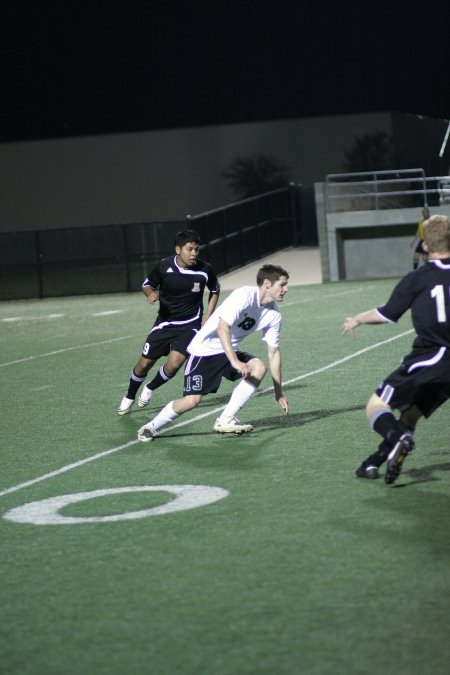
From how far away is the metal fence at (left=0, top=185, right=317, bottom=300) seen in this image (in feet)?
A: 111

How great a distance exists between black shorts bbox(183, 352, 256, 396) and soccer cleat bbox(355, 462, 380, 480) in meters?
2.03

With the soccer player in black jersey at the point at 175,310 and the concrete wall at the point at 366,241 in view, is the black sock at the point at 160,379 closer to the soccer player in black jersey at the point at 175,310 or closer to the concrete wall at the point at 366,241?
the soccer player in black jersey at the point at 175,310

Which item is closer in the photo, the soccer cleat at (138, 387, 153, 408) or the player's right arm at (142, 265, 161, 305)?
the player's right arm at (142, 265, 161, 305)

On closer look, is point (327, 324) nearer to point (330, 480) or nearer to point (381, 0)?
point (330, 480)

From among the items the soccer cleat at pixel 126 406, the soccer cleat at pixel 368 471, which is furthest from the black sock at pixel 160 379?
the soccer cleat at pixel 368 471

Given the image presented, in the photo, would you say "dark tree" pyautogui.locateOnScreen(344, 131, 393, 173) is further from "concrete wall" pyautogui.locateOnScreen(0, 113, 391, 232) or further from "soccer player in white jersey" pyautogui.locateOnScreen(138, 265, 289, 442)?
"soccer player in white jersey" pyautogui.locateOnScreen(138, 265, 289, 442)

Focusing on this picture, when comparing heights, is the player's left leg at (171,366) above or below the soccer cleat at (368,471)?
above

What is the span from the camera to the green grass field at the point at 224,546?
16.0ft

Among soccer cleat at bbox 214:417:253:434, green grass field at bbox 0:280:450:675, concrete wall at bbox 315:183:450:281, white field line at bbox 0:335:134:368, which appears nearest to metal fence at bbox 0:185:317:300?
concrete wall at bbox 315:183:450:281

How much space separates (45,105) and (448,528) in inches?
1831

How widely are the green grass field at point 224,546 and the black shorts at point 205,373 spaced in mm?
466

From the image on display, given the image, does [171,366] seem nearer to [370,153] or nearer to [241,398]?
[241,398]

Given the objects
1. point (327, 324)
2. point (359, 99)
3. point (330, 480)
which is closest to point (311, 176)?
point (359, 99)

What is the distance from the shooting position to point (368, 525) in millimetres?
6660
